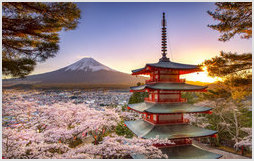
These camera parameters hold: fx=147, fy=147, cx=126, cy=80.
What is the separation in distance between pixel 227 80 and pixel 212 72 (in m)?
0.68

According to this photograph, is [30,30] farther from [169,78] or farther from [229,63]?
[229,63]

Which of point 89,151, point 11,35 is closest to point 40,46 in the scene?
point 11,35

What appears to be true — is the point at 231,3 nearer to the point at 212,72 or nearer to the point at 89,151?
the point at 212,72

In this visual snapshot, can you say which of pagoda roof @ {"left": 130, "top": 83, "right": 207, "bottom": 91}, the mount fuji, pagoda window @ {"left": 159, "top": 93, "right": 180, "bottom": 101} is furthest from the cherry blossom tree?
the mount fuji

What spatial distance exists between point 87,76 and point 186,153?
33.0 meters

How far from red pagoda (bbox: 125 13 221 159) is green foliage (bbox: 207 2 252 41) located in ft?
6.58

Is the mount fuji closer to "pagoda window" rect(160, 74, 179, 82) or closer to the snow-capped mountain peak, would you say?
the snow-capped mountain peak

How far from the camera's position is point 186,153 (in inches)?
261

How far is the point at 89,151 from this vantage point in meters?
4.68

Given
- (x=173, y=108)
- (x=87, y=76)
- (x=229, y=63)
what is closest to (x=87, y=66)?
(x=87, y=76)

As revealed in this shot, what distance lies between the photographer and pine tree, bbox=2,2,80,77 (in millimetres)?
4574

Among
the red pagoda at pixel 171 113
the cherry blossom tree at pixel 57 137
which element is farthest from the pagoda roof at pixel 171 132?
the cherry blossom tree at pixel 57 137

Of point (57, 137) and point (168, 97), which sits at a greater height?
point (168, 97)

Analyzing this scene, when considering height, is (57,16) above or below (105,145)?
above
